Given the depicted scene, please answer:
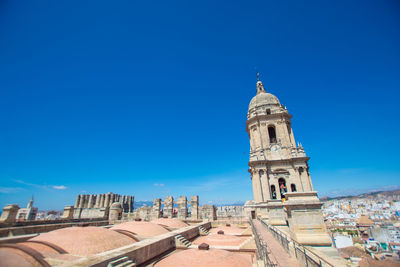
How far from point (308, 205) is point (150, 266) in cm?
803

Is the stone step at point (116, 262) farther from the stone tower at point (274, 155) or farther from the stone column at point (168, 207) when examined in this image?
the stone tower at point (274, 155)

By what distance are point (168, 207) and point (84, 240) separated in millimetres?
15716

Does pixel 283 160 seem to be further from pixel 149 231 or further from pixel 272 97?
pixel 149 231

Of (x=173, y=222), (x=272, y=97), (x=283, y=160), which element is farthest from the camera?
(x=272, y=97)

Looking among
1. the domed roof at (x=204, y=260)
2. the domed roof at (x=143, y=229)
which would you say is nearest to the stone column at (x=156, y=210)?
the domed roof at (x=143, y=229)

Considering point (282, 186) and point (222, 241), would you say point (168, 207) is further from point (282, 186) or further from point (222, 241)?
point (282, 186)

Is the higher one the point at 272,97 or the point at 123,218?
the point at 272,97

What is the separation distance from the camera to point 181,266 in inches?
299

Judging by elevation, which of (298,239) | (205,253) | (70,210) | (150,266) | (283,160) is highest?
(283,160)

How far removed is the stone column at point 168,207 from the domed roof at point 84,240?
13.6 m

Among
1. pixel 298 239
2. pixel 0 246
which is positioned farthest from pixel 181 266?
pixel 0 246

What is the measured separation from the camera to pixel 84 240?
8625mm

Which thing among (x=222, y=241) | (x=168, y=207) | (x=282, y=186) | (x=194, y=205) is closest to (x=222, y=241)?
(x=222, y=241)

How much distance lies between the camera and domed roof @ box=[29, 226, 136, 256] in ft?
26.2
